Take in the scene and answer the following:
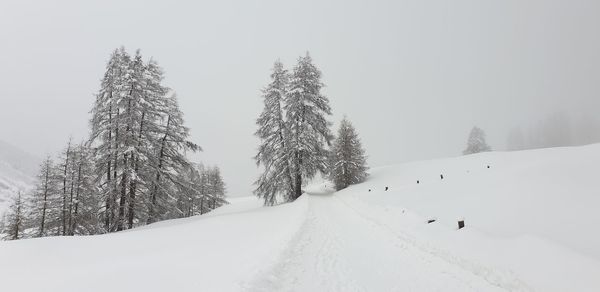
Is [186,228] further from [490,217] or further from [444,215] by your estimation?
[490,217]

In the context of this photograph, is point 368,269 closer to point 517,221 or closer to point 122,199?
point 517,221

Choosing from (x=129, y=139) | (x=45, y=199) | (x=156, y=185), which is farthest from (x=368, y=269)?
(x=45, y=199)

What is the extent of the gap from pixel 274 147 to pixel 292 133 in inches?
88.9

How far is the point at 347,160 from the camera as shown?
117 ft

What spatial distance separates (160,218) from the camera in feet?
87.1

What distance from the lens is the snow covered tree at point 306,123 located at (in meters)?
29.7

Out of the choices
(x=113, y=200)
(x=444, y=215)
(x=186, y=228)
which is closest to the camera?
(x=444, y=215)

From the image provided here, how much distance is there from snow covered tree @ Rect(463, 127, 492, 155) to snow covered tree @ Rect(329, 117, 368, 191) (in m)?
37.7

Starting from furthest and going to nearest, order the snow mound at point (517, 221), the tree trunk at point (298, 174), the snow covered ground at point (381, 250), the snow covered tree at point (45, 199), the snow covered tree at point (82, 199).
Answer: the tree trunk at point (298, 174) → the snow covered tree at point (45, 199) → the snow covered tree at point (82, 199) → the snow mound at point (517, 221) → the snow covered ground at point (381, 250)

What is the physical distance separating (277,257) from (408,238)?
5786mm

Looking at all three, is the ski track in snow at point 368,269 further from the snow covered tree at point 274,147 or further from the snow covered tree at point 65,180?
the snow covered tree at point 65,180

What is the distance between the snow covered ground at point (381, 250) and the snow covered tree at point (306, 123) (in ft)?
41.2

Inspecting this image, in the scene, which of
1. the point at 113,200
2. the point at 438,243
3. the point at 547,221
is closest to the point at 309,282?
the point at 438,243

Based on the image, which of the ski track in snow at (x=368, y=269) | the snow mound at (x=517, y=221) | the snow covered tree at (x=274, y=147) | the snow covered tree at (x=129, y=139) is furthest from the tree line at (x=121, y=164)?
the snow mound at (x=517, y=221)
